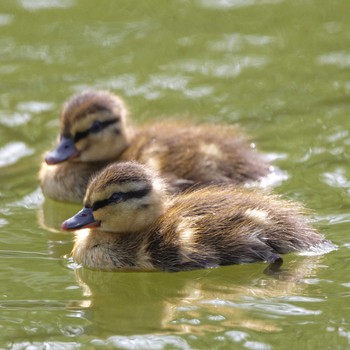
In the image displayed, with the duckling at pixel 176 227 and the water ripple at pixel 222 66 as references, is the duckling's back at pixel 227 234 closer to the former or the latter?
the duckling at pixel 176 227

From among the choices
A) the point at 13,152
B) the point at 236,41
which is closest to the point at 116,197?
the point at 13,152

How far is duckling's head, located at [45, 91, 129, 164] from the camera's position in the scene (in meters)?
6.57

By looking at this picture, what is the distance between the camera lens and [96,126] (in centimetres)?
664

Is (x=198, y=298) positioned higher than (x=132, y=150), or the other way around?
(x=132, y=150)

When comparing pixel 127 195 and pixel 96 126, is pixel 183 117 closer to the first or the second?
pixel 96 126

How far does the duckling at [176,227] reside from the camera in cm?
532

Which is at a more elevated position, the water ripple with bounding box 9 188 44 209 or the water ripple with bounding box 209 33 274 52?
the water ripple with bounding box 209 33 274 52

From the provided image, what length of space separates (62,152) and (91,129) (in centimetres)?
21

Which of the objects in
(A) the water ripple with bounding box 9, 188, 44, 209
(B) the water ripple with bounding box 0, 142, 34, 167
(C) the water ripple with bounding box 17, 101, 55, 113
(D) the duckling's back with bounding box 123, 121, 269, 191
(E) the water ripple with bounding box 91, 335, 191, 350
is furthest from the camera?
(C) the water ripple with bounding box 17, 101, 55, 113

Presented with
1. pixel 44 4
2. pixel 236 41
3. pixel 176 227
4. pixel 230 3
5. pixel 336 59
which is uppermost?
pixel 44 4

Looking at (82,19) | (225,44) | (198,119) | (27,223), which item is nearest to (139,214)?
(27,223)

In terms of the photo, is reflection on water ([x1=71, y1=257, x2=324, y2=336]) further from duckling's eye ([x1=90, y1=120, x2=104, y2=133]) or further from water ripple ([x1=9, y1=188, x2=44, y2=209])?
duckling's eye ([x1=90, y1=120, x2=104, y2=133])

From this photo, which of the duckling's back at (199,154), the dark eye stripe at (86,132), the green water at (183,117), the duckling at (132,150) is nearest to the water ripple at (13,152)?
the green water at (183,117)

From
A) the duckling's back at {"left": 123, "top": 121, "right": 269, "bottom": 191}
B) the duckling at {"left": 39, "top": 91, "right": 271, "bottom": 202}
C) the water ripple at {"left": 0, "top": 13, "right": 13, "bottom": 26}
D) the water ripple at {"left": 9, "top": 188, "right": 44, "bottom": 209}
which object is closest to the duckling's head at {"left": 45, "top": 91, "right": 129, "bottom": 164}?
the duckling at {"left": 39, "top": 91, "right": 271, "bottom": 202}
